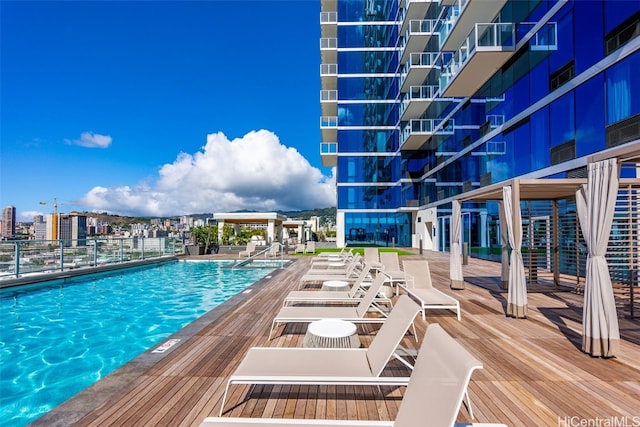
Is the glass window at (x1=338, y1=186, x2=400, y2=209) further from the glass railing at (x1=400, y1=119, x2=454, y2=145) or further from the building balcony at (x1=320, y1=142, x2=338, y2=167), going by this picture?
the glass railing at (x1=400, y1=119, x2=454, y2=145)

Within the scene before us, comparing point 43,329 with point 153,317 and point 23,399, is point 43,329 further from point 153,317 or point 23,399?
point 23,399

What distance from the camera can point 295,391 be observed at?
3100 mm

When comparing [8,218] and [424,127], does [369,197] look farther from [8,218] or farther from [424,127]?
[8,218]

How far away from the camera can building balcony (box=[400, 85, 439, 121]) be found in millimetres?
23500

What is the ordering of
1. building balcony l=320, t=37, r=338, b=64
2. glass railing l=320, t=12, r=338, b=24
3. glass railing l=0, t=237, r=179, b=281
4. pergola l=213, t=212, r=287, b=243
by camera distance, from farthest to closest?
1. building balcony l=320, t=37, r=338, b=64
2. glass railing l=320, t=12, r=338, b=24
3. pergola l=213, t=212, r=287, b=243
4. glass railing l=0, t=237, r=179, b=281

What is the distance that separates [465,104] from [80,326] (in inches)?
810

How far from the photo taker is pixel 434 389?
1.81m

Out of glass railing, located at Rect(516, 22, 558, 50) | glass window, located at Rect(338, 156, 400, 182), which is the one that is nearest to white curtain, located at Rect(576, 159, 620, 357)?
glass railing, located at Rect(516, 22, 558, 50)

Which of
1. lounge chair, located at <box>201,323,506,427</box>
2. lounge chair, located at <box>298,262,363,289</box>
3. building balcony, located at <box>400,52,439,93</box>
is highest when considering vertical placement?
building balcony, located at <box>400,52,439,93</box>

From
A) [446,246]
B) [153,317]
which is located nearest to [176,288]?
[153,317]

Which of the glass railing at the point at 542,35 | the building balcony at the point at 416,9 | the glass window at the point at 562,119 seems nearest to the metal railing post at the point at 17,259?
the glass window at the point at 562,119

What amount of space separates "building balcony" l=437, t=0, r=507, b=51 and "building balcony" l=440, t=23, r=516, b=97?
1.36m

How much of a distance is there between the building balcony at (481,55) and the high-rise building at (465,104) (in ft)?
0.19

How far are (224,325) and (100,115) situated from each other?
3668 cm
